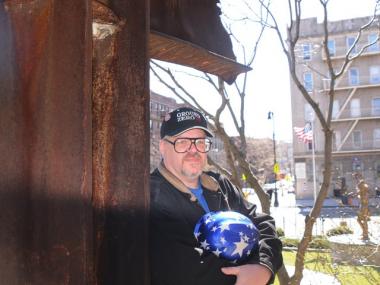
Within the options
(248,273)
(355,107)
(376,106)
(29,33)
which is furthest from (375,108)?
(29,33)

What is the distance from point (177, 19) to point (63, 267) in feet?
5.40

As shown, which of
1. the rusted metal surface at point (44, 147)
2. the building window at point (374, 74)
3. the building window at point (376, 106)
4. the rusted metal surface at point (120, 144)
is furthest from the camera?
the building window at point (374, 74)

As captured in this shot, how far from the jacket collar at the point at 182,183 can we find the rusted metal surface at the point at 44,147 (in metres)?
1.02

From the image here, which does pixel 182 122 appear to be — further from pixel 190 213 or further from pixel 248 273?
pixel 248 273

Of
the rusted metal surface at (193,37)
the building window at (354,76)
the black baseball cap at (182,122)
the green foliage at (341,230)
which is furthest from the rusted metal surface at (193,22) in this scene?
the building window at (354,76)

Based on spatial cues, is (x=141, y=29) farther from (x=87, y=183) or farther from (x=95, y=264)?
(x=95, y=264)

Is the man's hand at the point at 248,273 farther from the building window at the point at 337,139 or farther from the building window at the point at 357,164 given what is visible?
the building window at the point at 357,164

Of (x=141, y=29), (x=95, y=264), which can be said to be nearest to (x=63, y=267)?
(x=95, y=264)

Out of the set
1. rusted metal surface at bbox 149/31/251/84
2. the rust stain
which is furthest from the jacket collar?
the rust stain

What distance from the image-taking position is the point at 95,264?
1290mm

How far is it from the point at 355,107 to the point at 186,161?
47.7 meters

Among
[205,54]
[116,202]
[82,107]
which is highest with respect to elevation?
[205,54]

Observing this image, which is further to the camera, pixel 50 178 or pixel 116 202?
pixel 116 202

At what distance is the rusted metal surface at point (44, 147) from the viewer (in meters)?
1.14
